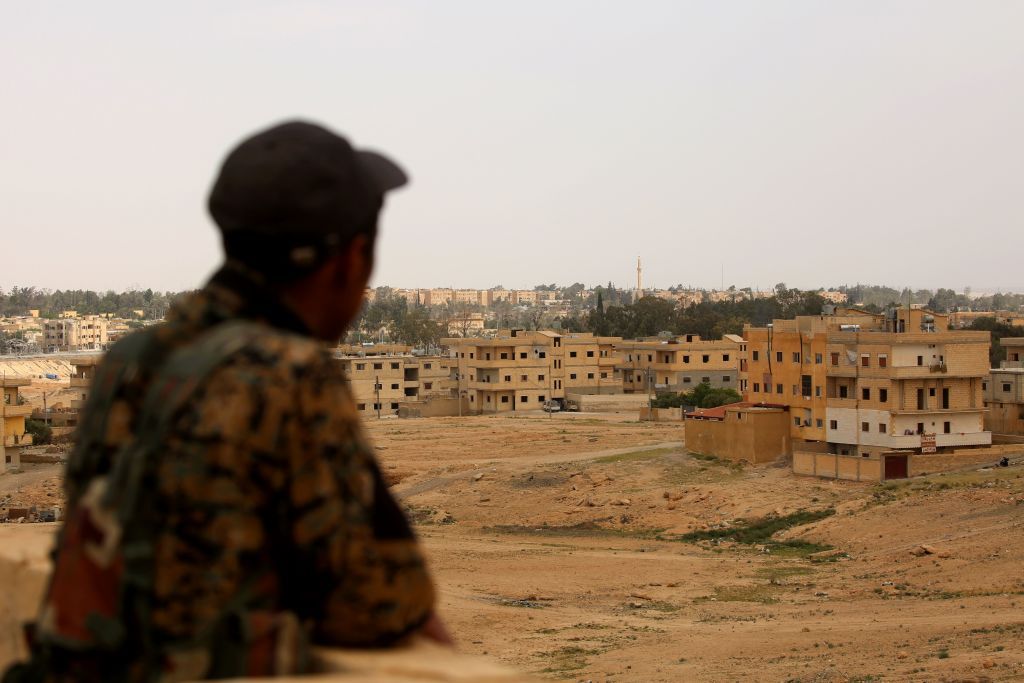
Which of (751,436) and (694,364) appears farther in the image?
(694,364)

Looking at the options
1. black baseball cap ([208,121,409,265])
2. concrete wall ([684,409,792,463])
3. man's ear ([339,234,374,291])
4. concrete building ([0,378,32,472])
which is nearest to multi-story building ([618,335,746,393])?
concrete wall ([684,409,792,463])

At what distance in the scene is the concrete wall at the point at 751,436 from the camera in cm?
4397

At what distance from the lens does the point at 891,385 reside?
40500 millimetres

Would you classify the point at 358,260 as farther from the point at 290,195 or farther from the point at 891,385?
the point at 891,385

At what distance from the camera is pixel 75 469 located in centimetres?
218

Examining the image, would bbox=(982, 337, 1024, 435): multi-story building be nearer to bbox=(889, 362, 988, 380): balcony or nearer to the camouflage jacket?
bbox=(889, 362, 988, 380): balcony

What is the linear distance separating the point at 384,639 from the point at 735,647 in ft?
68.9

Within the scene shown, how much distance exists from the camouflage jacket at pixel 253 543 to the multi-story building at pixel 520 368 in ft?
227

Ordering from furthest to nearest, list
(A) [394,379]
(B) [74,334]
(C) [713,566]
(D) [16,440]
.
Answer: (B) [74,334] → (A) [394,379] → (D) [16,440] → (C) [713,566]

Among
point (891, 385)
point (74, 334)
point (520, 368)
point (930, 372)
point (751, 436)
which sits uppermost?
point (74, 334)

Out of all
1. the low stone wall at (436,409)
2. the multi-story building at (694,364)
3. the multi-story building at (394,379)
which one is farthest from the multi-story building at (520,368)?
the multi-story building at (694,364)

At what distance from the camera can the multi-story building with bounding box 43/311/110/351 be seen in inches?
5807

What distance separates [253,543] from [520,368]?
70.4m

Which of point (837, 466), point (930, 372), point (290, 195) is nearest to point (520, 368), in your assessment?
point (837, 466)
